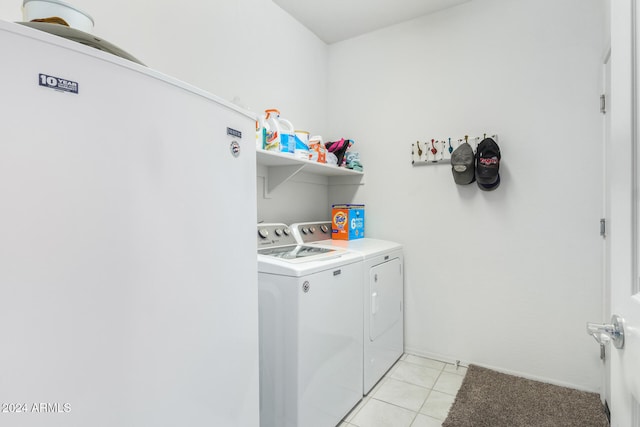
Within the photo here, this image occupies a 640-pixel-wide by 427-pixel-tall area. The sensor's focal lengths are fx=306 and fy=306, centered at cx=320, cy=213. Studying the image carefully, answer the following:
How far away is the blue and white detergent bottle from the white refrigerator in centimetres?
94

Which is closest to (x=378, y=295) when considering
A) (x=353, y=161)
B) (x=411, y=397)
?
(x=411, y=397)

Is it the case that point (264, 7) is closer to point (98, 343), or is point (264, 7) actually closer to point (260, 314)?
point (260, 314)

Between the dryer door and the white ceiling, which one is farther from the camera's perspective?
the white ceiling

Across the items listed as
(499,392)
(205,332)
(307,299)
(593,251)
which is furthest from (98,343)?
(593,251)

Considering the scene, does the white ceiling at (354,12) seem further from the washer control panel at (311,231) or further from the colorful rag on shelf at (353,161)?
the washer control panel at (311,231)

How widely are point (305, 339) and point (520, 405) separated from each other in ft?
4.84

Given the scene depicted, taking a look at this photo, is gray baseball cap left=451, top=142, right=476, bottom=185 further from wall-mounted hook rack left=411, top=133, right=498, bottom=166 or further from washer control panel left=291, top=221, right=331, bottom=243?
washer control panel left=291, top=221, right=331, bottom=243

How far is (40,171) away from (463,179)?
238 cm

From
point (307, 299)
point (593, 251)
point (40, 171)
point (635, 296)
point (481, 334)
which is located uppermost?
point (40, 171)

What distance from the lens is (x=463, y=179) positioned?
7.61ft

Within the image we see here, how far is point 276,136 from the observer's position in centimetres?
194

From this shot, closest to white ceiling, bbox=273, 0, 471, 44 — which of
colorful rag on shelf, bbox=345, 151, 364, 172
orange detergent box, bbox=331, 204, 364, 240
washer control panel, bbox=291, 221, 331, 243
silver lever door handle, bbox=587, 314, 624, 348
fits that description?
colorful rag on shelf, bbox=345, 151, 364, 172

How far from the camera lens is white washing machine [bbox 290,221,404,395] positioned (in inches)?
80.6

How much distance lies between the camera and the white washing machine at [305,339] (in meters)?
1.47
